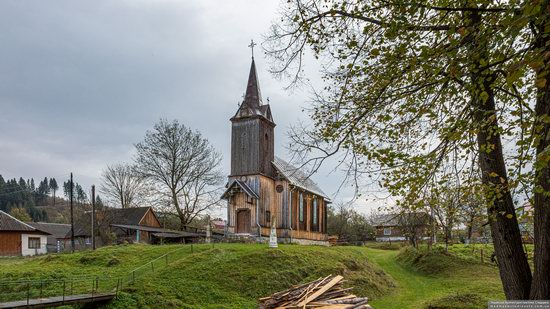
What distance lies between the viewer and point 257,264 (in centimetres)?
1855

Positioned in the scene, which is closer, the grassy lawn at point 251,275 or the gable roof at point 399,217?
the gable roof at point 399,217

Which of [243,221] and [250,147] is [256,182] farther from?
[243,221]

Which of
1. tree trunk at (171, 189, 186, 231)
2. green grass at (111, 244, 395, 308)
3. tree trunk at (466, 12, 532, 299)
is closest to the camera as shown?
tree trunk at (466, 12, 532, 299)

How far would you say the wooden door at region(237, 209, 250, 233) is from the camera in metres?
29.5

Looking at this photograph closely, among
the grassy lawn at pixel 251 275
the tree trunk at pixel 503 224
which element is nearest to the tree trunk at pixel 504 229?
the tree trunk at pixel 503 224

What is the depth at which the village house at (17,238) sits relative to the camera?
36875 millimetres

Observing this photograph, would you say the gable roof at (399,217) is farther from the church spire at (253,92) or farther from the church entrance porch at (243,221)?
the church spire at (253,92)

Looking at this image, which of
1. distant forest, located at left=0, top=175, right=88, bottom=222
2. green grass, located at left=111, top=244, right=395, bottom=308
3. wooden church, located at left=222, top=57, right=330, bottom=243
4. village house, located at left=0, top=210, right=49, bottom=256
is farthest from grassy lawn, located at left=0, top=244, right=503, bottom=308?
distant forest, located at left=0, top=175, right=88, bottom=222

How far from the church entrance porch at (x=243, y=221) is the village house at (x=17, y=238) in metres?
22.6

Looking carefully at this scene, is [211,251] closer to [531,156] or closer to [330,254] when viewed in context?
[330,254]

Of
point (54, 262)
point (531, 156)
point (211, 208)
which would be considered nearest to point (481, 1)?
point (531, 156)

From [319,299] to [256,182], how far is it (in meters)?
19.8

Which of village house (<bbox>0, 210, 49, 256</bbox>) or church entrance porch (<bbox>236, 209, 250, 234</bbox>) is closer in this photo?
church entrance porch (<bbox>236, 209, 250, 234</bbox>)

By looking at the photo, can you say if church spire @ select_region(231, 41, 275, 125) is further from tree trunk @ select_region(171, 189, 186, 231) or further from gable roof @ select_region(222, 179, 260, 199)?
tree trunk @ select_region(171, 189, 186, 231)
